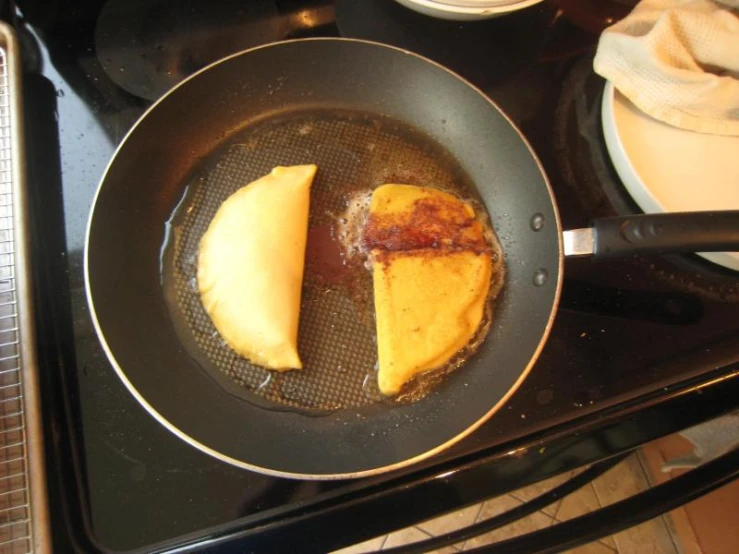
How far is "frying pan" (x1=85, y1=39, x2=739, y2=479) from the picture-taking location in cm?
79

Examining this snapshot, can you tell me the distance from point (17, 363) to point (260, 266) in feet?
1.24

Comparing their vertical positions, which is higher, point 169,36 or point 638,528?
point 169,36

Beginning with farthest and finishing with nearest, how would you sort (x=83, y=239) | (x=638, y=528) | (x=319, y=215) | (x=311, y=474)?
1. (x=638, y=528)
2. (x=319, y=215)
3. (x=83, y=239)
4. (x=311, y=474)

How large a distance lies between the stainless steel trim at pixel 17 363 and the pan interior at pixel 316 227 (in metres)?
0.21

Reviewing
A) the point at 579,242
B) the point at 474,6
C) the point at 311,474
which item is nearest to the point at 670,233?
the point at 579,242

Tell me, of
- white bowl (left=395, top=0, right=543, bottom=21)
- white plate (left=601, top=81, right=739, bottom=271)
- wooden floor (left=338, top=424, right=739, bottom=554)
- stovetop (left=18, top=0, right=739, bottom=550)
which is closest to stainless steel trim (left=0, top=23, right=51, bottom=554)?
stovetop (left=18, top=0, right=739, bottom=550)

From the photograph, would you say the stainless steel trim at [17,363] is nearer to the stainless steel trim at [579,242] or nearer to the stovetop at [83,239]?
the stovetop at [83,239]

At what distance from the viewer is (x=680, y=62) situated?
3.05 ft

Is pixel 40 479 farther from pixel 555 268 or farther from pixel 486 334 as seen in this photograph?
pixel 555 268

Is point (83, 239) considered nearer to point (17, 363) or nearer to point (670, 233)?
point (17, 363)

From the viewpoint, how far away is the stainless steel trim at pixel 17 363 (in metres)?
0.69

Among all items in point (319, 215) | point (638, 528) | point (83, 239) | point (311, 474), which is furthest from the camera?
point (638, 528)

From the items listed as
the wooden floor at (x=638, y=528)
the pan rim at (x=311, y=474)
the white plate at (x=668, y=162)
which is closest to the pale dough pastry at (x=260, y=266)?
the pan rim at (x=311, y=474)

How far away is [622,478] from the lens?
1493 mm
